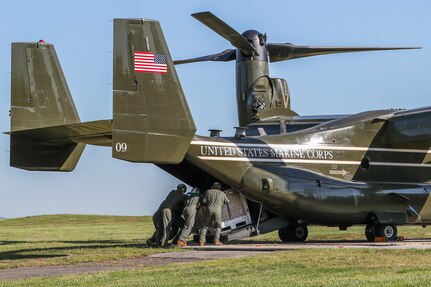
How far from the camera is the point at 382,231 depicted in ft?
88.1

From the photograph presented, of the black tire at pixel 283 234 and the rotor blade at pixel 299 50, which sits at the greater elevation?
the rotor blade at pixel 299 50

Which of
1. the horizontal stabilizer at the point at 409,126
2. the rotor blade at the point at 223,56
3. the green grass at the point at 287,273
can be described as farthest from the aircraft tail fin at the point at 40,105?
the horizontal stabilizer at the point at 409,126

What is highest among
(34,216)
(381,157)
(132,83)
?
(132,83)

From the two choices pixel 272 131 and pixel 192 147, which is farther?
pixel 272 131

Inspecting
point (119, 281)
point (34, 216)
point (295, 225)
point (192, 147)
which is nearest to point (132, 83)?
point (192, 147)

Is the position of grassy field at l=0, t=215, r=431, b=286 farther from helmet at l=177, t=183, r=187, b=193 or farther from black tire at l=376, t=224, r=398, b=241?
black tire at l=376, t=224, r=398, b=241

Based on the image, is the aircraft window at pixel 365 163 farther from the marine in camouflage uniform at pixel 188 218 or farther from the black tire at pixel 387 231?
the marine in camouflage uniform at pixel 188 218

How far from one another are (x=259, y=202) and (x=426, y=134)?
230 inches

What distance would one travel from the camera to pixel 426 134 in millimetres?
27781

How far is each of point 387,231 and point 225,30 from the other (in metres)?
8.47

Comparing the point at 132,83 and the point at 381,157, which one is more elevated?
the point at 132,83

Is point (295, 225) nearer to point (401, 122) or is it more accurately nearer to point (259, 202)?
point (259, 202)

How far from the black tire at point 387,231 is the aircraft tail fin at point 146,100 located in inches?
304

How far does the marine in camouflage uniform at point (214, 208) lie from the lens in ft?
83.0
